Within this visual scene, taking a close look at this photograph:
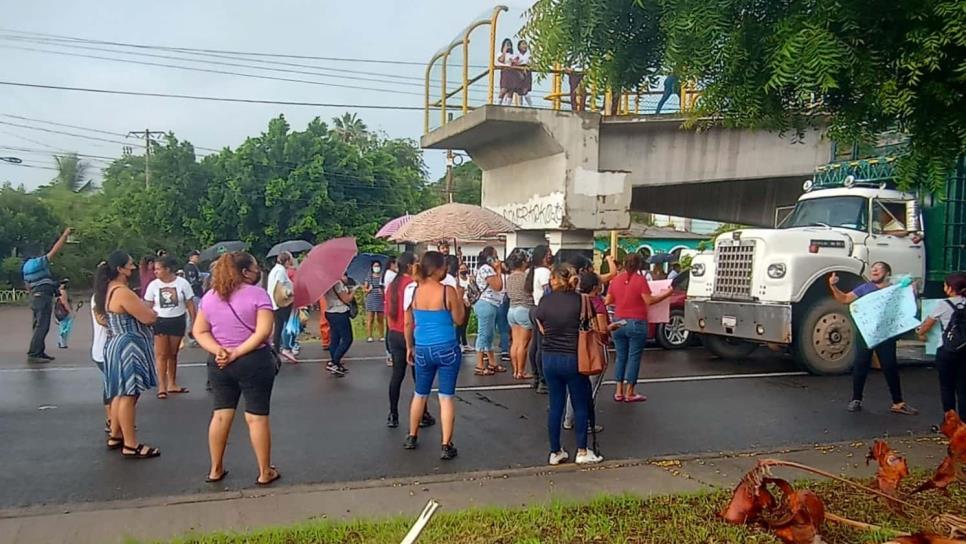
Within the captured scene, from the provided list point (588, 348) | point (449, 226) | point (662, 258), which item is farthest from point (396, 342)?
point (662, 258)

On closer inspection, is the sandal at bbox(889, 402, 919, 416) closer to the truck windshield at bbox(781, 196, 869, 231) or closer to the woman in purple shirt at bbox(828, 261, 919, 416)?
the woman in purple shirt at bbox(828, 261, 919, 416)

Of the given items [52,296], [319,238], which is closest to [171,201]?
[319,238]

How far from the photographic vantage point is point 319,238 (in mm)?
29438

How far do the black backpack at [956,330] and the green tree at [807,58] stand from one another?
10.0ft

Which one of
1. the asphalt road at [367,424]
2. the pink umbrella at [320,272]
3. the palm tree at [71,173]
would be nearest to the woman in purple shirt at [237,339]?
the asphalt road at [367,424]

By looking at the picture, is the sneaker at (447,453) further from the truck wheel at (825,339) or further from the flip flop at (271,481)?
the truck wheel at (825,339)

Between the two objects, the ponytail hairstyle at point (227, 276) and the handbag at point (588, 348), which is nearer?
the ponytail hairstyle at point (227, 276)

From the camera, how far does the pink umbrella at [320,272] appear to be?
7871 mm

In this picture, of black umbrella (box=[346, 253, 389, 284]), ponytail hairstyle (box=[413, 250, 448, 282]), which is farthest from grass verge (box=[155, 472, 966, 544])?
black umbrella (box=[346, 253, 389, 284])

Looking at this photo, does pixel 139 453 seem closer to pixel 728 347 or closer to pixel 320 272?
pixel 320 272

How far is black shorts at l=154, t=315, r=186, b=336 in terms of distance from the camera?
938 cm

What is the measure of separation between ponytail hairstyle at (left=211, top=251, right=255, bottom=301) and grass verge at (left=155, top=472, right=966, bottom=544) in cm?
176

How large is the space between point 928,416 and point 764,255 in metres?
3.36

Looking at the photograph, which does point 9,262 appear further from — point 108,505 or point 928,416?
point 928,416
